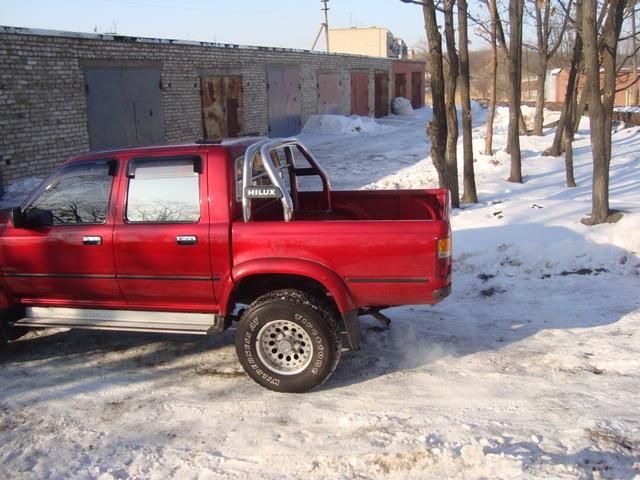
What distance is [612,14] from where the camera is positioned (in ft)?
30.4

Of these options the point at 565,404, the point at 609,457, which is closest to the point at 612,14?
the point at 565,404

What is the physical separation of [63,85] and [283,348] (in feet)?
46.1

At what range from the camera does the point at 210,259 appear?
4875 mm

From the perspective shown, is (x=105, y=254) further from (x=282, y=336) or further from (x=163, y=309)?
(x=282, y=336)

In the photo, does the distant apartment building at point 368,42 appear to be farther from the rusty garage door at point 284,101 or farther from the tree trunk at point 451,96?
the tree trunk at point 451,96

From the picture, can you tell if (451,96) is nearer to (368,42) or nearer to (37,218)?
(37,218)

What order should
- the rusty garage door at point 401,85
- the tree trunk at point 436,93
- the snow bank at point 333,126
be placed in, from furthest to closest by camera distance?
the rusty garage door at point 401,85 → the snow bank at point 333,126 → the tree trunk at point 436,93

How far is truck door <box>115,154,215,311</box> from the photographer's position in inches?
193

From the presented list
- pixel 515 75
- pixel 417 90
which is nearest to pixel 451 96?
pixel 515 75

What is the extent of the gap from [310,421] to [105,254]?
206cm

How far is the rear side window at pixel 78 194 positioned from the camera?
518 cm

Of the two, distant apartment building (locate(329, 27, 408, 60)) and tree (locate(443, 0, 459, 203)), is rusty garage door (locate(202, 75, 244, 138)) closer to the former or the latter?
tree (locate(443, 0, 459, 203))

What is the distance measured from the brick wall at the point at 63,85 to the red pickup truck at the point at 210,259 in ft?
34.5

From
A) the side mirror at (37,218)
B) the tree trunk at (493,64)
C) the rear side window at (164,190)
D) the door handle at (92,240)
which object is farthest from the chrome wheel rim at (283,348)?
the tree trunk at (493,64)
